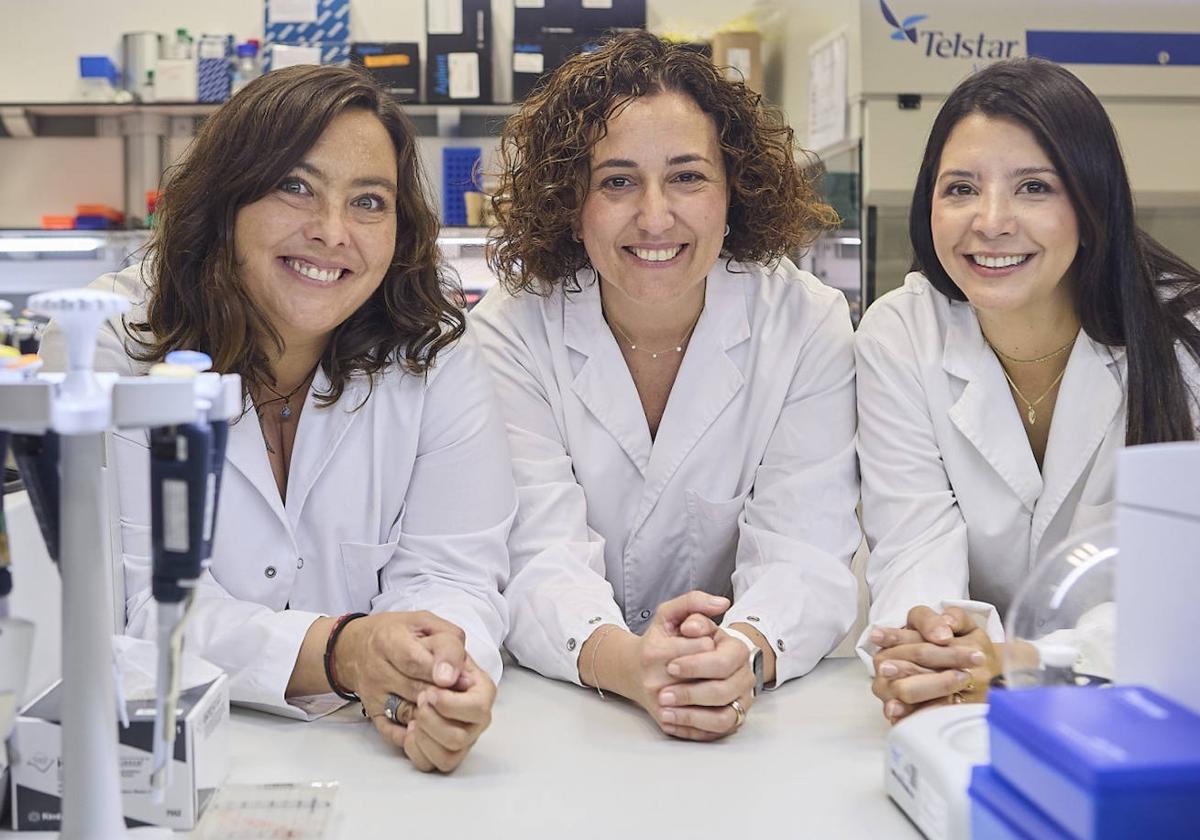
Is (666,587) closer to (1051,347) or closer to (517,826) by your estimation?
(1051,347)

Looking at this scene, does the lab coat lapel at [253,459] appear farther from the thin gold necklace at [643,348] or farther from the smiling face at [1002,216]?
the smiling face at [1002,216]

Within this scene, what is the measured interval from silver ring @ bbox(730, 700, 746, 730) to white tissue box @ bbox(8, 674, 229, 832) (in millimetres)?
546

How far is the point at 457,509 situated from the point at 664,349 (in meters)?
0.53

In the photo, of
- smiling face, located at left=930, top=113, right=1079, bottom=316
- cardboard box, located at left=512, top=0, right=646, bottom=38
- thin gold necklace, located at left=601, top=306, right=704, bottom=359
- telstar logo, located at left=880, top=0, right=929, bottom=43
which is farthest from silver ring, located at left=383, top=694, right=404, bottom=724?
cardboard box, located at left=512, top=0, right=646, bottom=38

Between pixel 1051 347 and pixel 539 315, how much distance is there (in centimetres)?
79

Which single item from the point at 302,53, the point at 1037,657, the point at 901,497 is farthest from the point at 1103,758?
the point at 302,53

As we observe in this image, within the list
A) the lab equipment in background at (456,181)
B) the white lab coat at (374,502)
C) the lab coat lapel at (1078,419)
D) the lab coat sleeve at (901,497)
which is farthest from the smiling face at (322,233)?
the lab equipment in background at (456,181)

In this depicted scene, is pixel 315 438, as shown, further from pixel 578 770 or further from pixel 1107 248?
pixel 1107 248

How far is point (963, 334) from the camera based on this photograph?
1729 mm

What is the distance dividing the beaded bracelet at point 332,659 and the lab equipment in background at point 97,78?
11.0ft

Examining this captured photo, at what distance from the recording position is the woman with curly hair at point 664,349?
5.53ft

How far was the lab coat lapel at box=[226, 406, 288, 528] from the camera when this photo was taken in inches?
57.3

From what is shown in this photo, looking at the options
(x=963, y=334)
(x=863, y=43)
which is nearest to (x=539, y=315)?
(x=963, y=334)

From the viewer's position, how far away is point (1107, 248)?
160 centimetres
